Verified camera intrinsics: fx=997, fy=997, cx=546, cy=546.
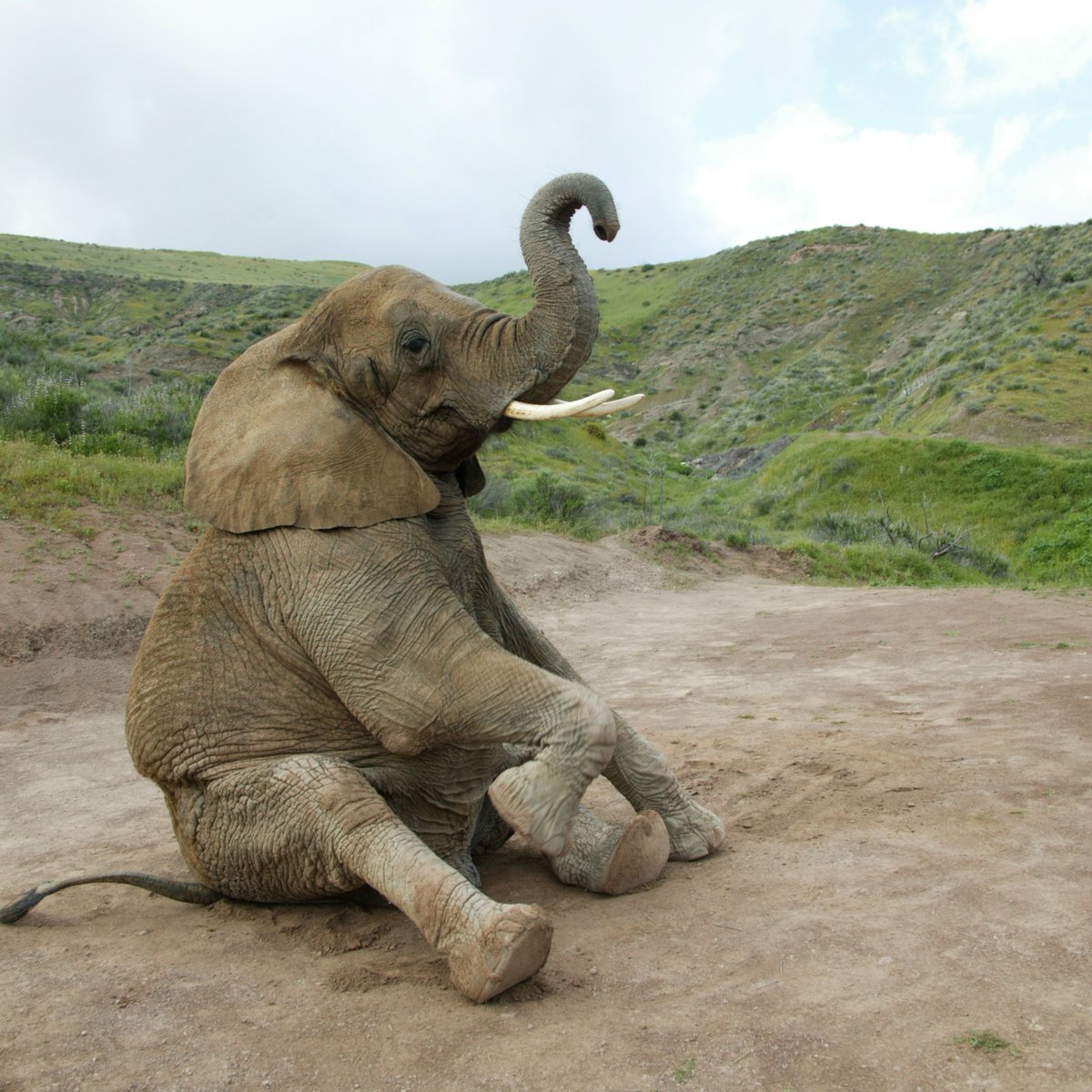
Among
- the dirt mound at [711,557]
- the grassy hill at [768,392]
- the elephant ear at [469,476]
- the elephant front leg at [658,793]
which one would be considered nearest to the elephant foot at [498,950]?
the elephant front leg at [658,793]

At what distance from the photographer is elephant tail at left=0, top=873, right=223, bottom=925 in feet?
12.4

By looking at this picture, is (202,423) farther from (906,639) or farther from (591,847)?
(906,639)

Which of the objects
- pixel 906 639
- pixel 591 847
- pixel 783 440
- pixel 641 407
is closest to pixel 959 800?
pixel 591 847

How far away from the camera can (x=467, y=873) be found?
13.3 feet

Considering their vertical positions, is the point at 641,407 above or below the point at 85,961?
above

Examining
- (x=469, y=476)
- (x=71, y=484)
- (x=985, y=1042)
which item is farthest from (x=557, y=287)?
(x=71, y=484)

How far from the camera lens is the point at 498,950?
9.48 ft

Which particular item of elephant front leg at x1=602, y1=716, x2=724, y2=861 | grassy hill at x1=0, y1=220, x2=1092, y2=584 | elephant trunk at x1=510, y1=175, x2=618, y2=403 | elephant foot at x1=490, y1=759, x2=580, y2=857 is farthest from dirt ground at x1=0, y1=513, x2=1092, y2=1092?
grassy hill at x1=0, y1=220, x2=1092, y2=584

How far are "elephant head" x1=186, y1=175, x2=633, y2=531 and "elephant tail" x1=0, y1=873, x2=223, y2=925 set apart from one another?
1.45 m

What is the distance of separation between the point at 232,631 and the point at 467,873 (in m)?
1.36

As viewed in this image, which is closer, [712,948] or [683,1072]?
[683,1072]

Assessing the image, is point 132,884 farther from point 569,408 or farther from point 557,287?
point 557,287

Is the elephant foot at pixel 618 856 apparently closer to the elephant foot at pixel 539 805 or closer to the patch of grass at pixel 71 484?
the elephant foot at pixel 539 805

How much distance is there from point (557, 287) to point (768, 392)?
4684cm
